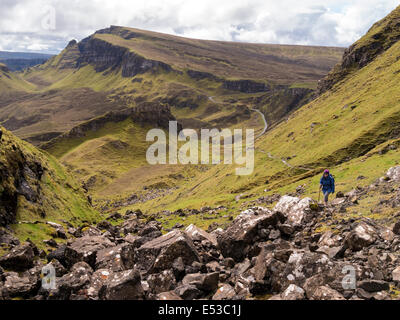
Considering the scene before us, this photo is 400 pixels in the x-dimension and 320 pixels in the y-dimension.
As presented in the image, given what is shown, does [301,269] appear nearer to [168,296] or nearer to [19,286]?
[168,296]

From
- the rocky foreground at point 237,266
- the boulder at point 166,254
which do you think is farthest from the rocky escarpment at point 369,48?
the boulder at point 166,254

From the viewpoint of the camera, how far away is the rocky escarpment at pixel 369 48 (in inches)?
4919

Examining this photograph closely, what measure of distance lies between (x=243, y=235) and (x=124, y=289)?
26.4 feet

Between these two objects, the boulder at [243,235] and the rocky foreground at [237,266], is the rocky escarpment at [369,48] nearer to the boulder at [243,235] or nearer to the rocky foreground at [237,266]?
the rocky foreground at [237,266]

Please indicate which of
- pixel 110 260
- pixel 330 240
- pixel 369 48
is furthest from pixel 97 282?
pixel 369 48

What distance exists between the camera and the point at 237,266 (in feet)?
55.2

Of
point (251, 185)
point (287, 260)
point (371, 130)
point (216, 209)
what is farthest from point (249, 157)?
point (287, 260)

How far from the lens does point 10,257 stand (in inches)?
651

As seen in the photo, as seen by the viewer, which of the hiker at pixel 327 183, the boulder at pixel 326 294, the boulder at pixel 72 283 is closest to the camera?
the boulder at pixel 326 294

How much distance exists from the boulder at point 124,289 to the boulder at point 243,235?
21.6 feet

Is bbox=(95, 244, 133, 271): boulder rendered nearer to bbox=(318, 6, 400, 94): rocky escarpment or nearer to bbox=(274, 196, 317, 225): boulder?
bbox=(274, 196, 317, 225): boulder

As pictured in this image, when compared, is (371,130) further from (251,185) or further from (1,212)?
(1,212)
